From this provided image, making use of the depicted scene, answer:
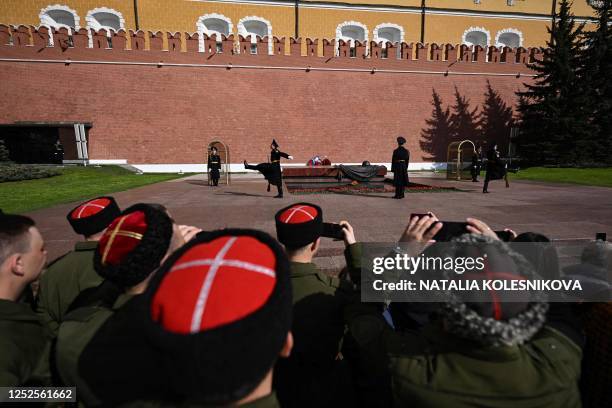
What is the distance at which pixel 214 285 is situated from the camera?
72 cm

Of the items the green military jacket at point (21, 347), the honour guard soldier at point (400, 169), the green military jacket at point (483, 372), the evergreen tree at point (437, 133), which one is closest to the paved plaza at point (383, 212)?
the honour guard soldier at point (400, 169)

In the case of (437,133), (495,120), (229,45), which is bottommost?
(437,133)

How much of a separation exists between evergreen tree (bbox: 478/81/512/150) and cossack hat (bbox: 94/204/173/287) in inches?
1045

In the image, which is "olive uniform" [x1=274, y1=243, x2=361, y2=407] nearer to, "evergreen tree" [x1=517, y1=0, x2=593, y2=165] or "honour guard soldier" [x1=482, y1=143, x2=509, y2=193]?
"honour guard soldier" [x1=482, y1=143, x2=509, y2=193]

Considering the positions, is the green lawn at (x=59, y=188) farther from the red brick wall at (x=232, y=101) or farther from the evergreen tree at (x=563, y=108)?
the evergreen tree at (x=563, y=108)

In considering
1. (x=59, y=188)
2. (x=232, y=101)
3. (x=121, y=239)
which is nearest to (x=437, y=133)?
(x=232, y=101)

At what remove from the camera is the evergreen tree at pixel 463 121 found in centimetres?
2289

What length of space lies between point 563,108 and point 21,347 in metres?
28.2

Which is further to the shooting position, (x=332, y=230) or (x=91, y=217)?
(x=91, y=217)

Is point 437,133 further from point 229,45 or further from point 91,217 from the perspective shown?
point 91,217

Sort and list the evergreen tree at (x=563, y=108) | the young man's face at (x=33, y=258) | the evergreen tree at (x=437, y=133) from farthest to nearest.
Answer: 1. the evergreen tree at (x=437, y=133)
2. the evergreen tree at (x=563, y=108)
3. the young man's face at (x=33, y=258)

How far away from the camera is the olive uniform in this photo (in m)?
1.41

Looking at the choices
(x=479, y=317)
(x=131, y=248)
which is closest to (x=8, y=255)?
(x=131, y=248)

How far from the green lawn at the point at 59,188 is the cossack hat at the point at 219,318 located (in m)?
9.35
